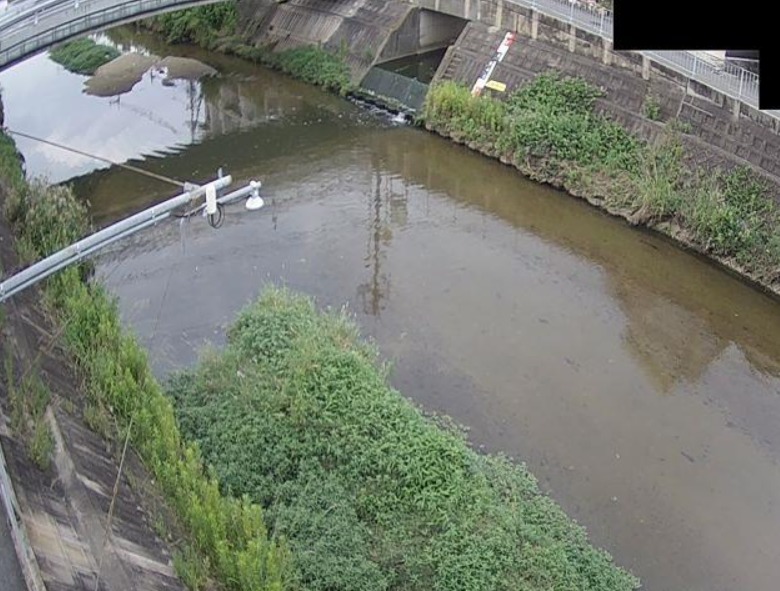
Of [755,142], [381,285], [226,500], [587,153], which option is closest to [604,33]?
[587,153]

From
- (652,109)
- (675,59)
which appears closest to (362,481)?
(652,109)

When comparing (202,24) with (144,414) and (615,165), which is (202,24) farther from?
(144,414)

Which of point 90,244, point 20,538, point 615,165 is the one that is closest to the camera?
point 90,244

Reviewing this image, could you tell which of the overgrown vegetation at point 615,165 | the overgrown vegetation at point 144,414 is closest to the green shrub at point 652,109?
the overgrown vegetation at point 615,165

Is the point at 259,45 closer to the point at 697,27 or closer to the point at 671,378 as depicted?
the point at 671,378

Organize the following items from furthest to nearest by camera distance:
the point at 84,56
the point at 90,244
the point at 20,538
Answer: the point at 84,56, the point at 20,538, the point at 90,244

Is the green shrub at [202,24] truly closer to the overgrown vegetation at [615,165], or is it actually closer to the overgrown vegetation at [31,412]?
the overgrown vegetation at [615,165]

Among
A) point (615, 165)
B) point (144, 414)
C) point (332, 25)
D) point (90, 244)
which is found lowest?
point (144, 414)
